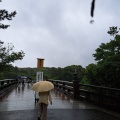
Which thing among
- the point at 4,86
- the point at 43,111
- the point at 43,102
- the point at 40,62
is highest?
the point at 40,62

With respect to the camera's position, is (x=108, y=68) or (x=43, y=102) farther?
(x=108, y=68)

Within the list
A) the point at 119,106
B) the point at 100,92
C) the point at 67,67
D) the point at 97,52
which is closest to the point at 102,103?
the point at 100,92

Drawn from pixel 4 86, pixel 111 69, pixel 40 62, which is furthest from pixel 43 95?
pixel 111 69

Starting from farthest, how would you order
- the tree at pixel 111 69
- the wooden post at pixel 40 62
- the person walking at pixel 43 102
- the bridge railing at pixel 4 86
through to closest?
the tree at pixel 111 69 < the bridge railing at pixel 4 86 < the wooden post at pixel 40 62 < the person walking at pixel 43 102

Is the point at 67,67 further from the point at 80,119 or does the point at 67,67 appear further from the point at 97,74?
the point at 80,119

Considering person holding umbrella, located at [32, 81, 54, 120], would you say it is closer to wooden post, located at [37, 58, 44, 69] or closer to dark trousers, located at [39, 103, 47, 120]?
dark trousers, located at [39, 103, 47, 120]

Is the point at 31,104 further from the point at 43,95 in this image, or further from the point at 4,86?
the point at 4,86

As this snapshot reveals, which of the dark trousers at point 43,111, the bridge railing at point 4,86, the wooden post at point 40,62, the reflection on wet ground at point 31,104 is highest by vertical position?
the wooden post at point 40,62

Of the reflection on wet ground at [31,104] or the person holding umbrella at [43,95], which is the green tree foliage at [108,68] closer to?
the reflection on wet ground at [31,104]

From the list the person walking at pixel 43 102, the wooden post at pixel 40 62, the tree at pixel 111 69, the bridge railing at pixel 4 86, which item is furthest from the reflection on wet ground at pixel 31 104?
the tree at pixel 111 69

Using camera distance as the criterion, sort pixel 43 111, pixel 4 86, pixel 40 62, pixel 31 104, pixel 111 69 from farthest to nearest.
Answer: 1. pixel 111 69
2. pixel 4 86
3. pixel 40 62
4. pixel 31 104
5. pixel 43 111

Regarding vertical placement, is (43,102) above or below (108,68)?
below

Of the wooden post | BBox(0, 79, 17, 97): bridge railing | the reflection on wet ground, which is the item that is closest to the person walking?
the reflection on wet ground

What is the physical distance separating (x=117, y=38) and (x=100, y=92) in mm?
23995
